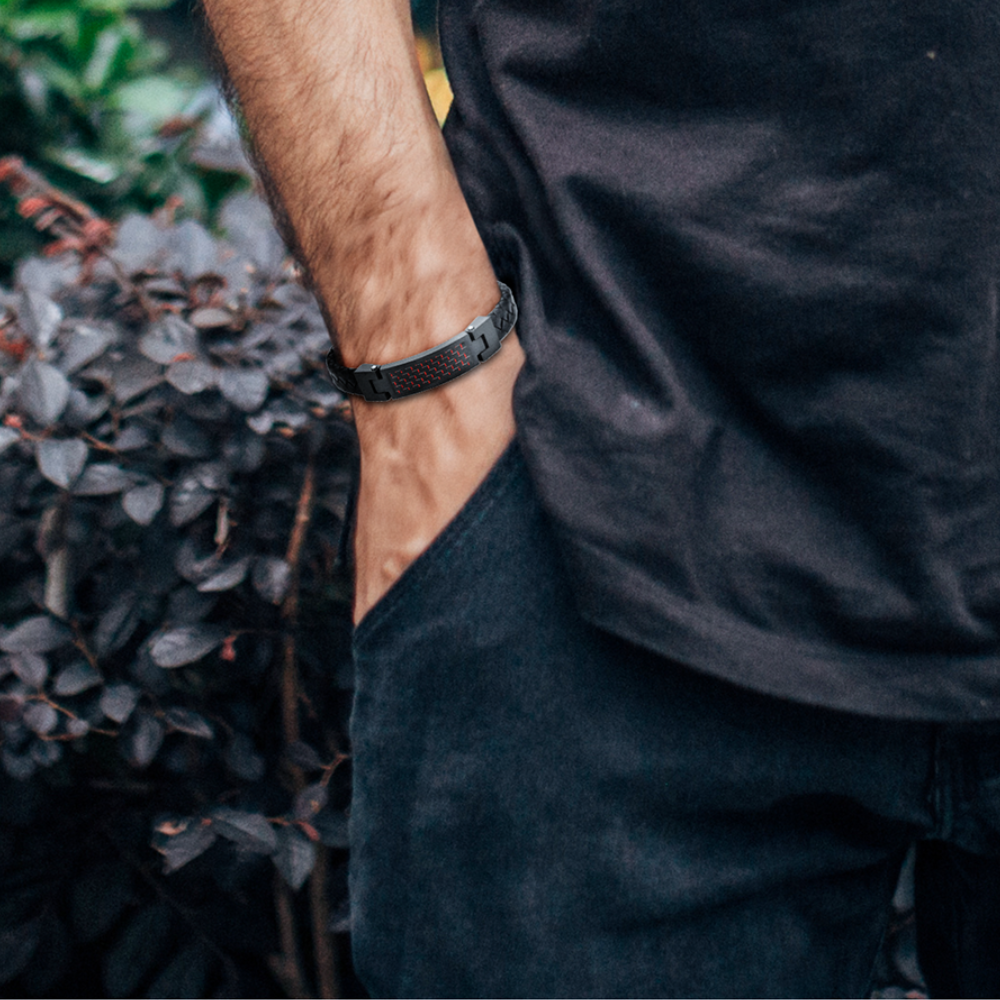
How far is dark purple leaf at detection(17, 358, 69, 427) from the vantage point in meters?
1.33

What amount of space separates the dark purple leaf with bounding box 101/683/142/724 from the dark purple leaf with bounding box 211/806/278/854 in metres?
0.23

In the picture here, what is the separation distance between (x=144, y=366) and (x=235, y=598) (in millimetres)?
426

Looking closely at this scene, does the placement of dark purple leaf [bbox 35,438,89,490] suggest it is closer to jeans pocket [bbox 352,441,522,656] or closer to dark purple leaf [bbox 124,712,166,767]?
dark purple leaf [bbox 124,712,166,767]

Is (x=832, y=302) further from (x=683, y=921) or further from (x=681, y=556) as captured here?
(x=683, y=921)

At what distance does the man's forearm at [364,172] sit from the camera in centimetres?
74

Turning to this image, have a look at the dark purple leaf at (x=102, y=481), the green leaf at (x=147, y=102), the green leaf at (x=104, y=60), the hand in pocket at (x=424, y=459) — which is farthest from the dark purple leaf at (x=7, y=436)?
the green leaf at (x=104, y=60)

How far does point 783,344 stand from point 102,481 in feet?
3.66

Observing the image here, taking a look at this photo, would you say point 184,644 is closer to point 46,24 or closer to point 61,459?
point 61,459

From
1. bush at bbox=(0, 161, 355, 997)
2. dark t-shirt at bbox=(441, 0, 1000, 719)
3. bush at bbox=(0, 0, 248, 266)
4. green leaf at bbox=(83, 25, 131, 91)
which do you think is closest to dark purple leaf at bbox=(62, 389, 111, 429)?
bush at bbox=(0, 161, 355, 997)

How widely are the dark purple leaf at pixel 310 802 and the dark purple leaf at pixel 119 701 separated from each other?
0.33 metres

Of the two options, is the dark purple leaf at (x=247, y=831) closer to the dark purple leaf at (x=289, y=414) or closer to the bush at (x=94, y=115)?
the dark purple leaf at (x=289, y=414)

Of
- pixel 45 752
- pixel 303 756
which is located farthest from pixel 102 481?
pixel 303 756

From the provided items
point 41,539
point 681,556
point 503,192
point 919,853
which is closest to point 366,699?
point 681,556

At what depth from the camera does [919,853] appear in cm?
90
